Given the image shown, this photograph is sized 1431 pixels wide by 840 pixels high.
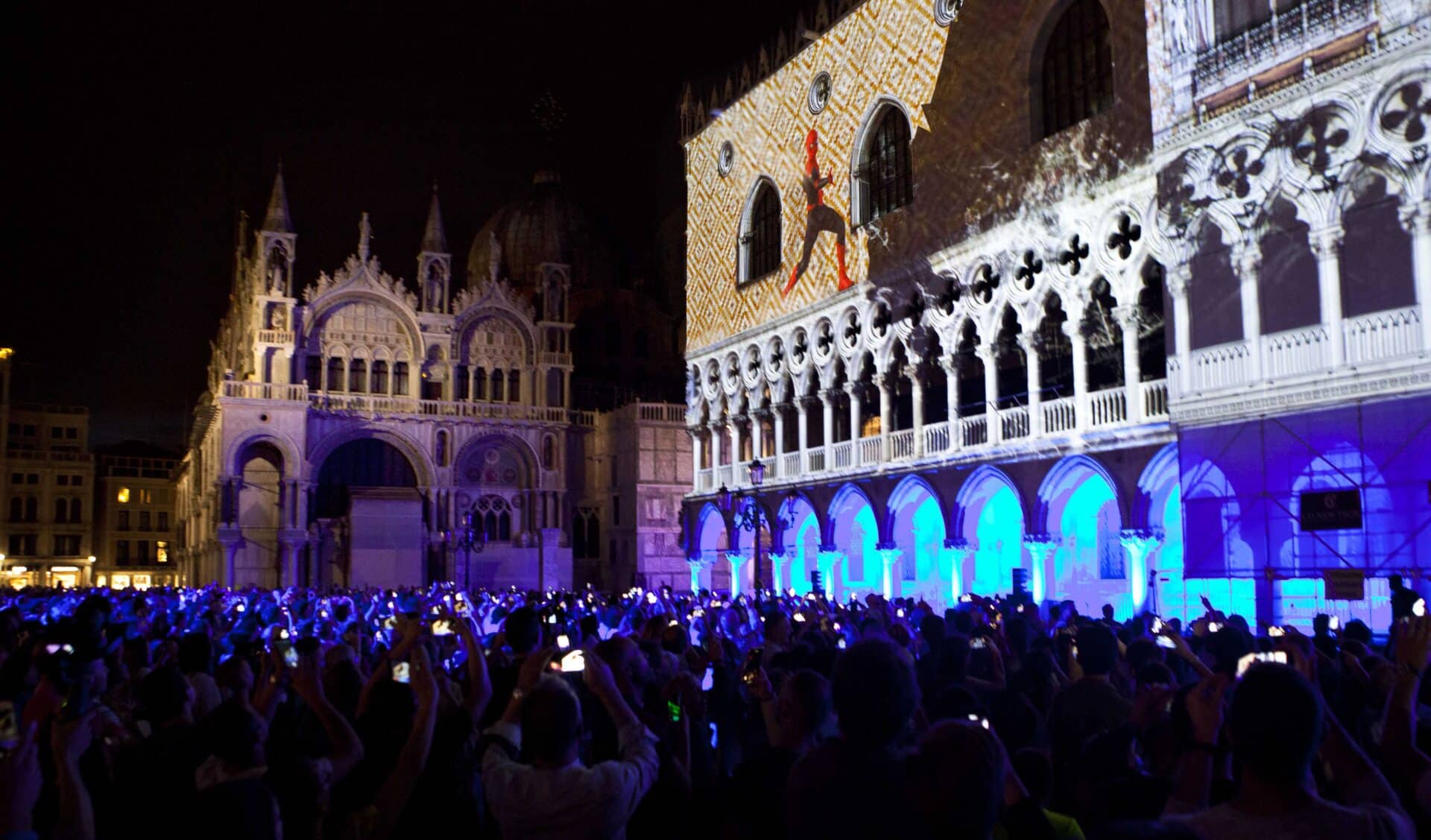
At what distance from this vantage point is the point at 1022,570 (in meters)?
23.1

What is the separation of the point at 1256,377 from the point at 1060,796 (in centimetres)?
1688

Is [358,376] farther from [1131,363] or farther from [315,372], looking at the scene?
[1131,363]

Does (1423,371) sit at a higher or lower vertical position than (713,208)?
lower

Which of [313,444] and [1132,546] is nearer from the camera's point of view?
[1132,546]

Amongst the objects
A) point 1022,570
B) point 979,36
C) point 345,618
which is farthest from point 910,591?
point 345,618

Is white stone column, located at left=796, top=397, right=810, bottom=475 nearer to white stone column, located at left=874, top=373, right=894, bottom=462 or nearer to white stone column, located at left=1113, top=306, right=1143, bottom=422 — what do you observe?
white stone column, located at left=874, top=373, right=894, bottom=462

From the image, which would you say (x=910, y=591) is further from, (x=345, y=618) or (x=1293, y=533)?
(x=345, y=618)

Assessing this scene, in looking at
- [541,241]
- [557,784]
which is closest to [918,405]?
[557,784]

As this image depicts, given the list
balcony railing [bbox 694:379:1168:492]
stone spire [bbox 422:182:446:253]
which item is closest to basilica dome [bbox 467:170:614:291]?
stone spire [bbox 422:182:446:253]

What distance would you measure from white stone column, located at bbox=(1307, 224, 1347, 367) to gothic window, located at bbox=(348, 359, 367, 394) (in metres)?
38.9

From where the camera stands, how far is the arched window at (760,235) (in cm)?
3744

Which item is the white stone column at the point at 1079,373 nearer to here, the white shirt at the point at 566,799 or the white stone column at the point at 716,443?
the white stone column at the point at 716,443

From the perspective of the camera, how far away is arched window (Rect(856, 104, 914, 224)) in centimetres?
3106

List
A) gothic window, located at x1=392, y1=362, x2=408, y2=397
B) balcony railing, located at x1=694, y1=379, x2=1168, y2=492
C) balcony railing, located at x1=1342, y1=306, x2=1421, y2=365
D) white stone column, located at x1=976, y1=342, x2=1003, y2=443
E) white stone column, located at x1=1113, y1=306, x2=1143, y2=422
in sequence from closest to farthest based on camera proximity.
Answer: balcony railing, located at x1=1342, y1=306, x2=1421, y2=365
white stone column, located at x1=1113, y1=306, x2=1143, y2=422
balcony railing, located at x1=694, y1=379, x2=1168, y2=492
white stone column, located at x1=976, y1=342, x2=1003, y2=443
gothic window, located at x1=392, y1=362, x2=408, y2=397
